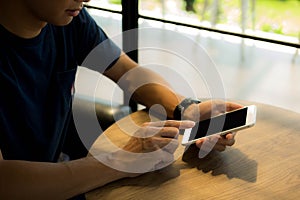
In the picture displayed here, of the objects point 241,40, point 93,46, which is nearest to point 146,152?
point 93,46

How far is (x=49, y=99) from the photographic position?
1078 mm

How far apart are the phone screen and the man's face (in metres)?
0.41

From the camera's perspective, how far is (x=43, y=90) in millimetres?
1051

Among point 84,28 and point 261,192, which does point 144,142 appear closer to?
point 261,192

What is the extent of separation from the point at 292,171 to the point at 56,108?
0.61 meters

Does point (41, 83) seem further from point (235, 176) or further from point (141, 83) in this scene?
point (235, 176)

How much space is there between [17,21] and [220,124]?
1.74ft

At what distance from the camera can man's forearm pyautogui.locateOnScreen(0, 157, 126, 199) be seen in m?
0.78

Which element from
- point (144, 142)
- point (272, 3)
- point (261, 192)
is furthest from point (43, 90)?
point (272, 3)

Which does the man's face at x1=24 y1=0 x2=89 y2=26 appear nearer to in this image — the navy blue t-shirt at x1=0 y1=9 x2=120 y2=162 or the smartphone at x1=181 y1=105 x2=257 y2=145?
the navy blue t-shirt at x1=0 y1=9 x2=120 y2=162

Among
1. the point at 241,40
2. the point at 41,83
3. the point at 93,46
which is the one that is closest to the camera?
the point at 41,83

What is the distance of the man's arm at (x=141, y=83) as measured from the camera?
3.91 ft

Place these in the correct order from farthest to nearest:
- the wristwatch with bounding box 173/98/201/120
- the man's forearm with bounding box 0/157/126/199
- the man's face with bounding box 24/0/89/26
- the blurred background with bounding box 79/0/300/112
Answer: the blurred background with bounding box 79/0/300/112
the wristwatch with bounding box 173/98/201/120
the man's face with bounding box 24/0/89/26
the man's forearm with bounding box 0/157/126/199

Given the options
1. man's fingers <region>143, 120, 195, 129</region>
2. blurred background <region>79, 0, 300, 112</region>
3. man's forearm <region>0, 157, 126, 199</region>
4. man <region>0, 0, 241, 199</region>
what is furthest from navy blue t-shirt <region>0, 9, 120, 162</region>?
blurred background <region>79, 0, 300, 112</region>
